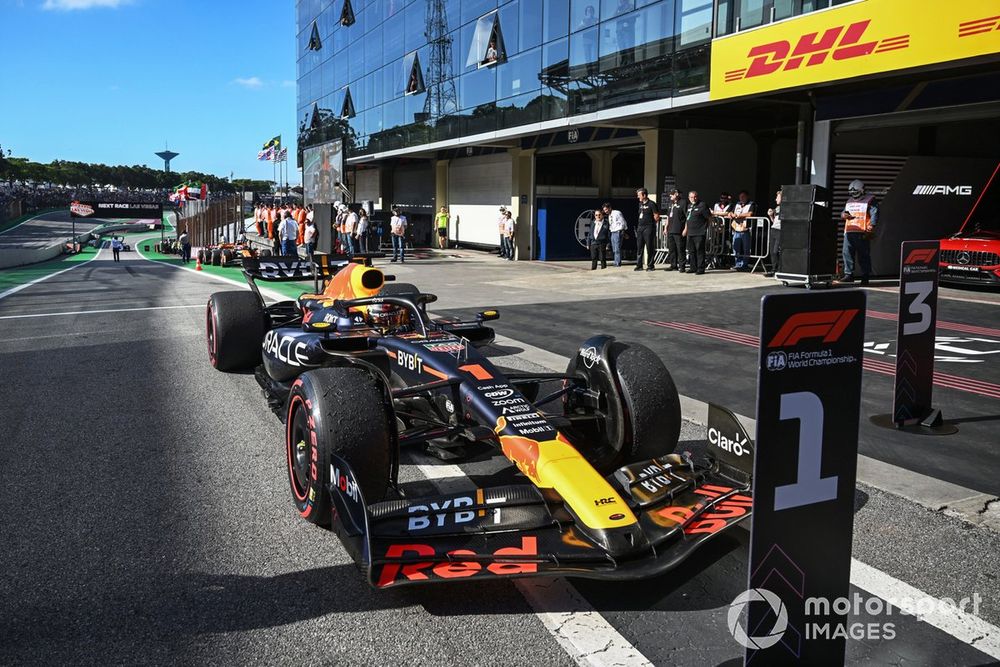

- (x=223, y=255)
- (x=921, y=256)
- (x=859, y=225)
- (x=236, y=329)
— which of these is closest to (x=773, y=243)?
(x=859, y=225)

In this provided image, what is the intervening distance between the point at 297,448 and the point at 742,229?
1514 cm

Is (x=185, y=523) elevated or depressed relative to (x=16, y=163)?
depressed

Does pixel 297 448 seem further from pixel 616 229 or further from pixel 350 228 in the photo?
pixel 350 228

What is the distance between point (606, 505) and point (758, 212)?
66.2 feet

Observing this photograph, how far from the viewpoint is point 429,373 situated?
4762 mm

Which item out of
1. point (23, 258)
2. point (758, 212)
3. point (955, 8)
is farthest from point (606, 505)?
point (23, 258)

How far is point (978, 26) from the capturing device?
10828mm

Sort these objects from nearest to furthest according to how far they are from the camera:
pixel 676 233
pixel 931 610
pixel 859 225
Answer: pixel 931 610, pixel 859 225, pixel 676 233

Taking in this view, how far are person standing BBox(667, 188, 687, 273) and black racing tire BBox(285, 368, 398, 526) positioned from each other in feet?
47.9

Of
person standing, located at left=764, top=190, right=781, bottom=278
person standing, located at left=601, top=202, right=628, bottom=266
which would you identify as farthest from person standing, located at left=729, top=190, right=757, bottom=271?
person standing, located at left=601, top=202, right=628, bottom=266

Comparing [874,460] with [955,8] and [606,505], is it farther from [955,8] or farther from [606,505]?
[955,8]

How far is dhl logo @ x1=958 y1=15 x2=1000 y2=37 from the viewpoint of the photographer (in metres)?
10.6

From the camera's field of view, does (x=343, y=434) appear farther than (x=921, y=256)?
No

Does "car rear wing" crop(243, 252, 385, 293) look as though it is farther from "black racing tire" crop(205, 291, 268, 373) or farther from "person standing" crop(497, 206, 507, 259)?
"person standing" crop(497, 206, 507, 259)
